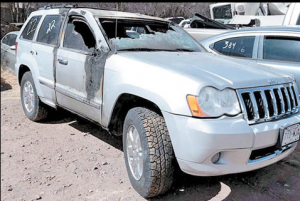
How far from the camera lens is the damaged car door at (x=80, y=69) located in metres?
3.28

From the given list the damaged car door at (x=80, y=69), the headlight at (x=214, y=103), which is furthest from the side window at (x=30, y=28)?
the headlight at (x=214, y=103)

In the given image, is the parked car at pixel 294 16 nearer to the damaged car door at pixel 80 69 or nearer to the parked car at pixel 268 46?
the parked car at pixel 268 46

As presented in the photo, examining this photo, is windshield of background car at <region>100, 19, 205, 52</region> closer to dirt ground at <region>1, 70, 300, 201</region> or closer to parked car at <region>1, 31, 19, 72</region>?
dirt ground at <region>1, 70, 300, 201</region>

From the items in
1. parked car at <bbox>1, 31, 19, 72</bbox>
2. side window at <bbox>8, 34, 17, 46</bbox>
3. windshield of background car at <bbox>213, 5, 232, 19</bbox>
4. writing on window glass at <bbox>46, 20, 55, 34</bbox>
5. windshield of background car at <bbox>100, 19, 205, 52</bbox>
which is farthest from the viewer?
windshield of background car at <bbox>213, 5, 232, 19</bbox>

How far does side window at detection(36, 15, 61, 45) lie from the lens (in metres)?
4.11

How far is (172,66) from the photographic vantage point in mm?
2734

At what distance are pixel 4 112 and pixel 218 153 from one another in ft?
13.6

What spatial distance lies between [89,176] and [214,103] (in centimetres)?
156

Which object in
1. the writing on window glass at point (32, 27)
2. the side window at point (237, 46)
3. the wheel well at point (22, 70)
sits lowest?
the wheel well at point (22, 70)

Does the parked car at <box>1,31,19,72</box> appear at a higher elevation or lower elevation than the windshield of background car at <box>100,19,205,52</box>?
lower

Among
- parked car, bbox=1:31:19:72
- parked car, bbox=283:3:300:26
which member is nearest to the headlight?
parked car, bbox=283:3:300:26

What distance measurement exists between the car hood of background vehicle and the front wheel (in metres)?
0.47

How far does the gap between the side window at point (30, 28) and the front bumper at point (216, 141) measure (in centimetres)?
311

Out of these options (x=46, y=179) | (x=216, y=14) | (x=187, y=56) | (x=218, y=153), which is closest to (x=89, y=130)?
(x=46, y=179)
